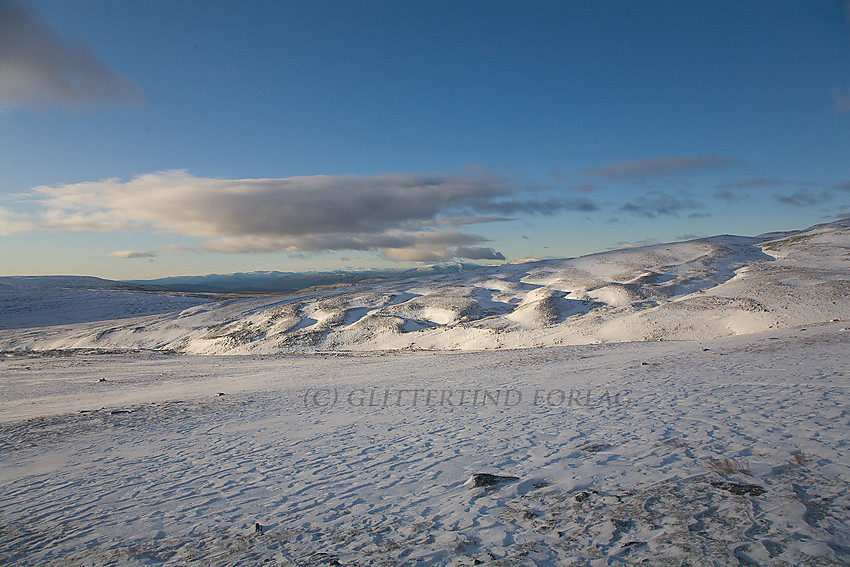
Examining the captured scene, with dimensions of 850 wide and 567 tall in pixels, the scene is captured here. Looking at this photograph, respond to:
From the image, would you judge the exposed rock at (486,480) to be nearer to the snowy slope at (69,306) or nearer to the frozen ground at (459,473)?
the frozen ground at (459,473)

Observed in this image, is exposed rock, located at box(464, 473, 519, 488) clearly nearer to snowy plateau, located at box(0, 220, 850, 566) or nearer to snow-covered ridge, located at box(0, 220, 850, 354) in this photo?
snowy plateau, located at box(0, 220, 850, 566)

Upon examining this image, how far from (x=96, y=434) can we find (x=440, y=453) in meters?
11.2

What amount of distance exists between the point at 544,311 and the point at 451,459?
33.1 metres

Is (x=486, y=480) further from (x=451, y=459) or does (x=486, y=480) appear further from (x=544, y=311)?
(x=544, y=311)

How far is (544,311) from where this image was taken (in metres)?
40.3

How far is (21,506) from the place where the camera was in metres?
8.00

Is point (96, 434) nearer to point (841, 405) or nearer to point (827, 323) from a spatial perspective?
point (841, 405)

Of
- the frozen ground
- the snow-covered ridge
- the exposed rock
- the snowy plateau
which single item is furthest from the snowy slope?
the exposed rock

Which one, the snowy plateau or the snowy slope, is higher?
the snowy slope

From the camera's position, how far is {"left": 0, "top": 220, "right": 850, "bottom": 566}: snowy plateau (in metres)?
5.84

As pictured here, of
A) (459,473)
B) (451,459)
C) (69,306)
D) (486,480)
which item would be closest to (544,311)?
(451,459)

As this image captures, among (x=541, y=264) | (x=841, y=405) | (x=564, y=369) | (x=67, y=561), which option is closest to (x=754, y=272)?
(x=541, y=264)

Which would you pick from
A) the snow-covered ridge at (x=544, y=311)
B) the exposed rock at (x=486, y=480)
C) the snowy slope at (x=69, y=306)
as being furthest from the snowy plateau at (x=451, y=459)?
the snowy slope at (x=69, y=306)

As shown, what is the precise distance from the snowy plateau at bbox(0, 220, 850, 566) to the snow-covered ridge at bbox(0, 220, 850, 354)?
5.30 meters
